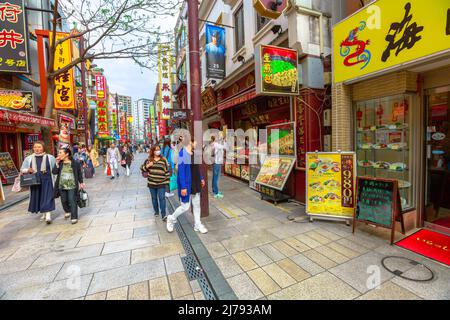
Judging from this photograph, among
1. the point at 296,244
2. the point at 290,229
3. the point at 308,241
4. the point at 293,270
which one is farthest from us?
the point at 290,229

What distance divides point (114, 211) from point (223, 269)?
14.3 feet

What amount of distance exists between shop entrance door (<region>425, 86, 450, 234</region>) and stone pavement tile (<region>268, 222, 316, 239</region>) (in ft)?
7.62

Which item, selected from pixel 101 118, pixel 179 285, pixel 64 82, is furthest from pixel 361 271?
pixel 101 118

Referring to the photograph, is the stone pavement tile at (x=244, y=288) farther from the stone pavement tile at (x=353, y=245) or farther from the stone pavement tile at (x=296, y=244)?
the stone pavement tile at (x=353, y=245)

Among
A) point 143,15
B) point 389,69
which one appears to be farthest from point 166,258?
point 143,15

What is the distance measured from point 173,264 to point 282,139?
4.82 meters

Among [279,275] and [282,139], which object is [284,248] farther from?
[282,139]

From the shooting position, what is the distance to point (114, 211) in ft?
20.0

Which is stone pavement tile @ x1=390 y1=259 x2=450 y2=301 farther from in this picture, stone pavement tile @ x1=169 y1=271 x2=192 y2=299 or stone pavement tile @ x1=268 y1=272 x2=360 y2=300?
stone pavement tile @ x1=169 y1=271 x2=192 y2=299

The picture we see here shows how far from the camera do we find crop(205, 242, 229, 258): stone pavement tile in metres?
3.55

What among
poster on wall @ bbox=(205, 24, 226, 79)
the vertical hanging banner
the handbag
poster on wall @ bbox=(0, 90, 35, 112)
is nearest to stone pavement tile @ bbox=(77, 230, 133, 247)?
the handbag

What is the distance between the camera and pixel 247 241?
13.1 feet

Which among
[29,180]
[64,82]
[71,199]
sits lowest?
[71,199]
